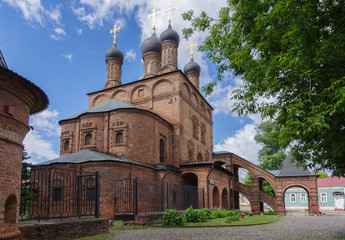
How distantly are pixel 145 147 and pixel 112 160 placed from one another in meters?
4.05

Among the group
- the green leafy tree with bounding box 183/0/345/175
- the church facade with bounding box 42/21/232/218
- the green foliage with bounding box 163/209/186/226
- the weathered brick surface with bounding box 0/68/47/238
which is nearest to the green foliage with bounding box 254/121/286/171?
the church facade with bounding box 42/21/232/218

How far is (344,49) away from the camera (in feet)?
19.7

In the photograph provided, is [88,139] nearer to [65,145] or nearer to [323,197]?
[65,145]

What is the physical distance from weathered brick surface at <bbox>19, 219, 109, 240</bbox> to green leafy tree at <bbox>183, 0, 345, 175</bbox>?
5.35 m

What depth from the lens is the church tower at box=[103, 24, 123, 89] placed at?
2828 cm

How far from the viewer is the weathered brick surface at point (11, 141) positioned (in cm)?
564

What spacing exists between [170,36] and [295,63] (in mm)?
22136

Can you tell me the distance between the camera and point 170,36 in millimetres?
26906

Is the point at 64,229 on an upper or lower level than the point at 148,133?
lower

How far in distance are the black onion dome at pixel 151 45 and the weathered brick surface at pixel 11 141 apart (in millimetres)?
21927

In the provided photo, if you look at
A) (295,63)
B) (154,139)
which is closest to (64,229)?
(295,63)

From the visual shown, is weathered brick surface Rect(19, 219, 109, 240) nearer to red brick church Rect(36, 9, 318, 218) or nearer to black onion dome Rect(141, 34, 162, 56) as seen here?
red brick church Rect(36, 9, 318, 218)

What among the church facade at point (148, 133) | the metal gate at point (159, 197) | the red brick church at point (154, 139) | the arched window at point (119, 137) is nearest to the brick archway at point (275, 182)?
the red brick church at point (154, 139)

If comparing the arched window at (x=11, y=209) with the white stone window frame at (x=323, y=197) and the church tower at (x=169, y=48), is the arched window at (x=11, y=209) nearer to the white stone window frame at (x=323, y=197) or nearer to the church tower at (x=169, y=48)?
the church tower at (x=169, y=48)
